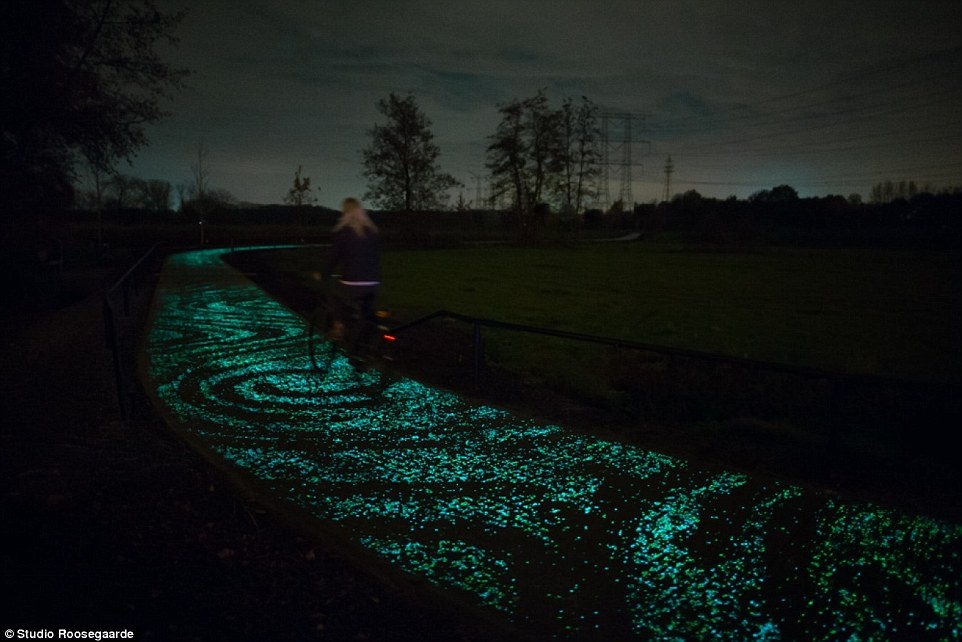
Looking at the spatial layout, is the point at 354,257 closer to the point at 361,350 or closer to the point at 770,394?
the point at 361,350

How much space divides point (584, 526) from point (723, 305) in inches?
637

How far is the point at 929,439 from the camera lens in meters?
5.95

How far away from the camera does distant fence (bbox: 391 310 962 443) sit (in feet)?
17.5

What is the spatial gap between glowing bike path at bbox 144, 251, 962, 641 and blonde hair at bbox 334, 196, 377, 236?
2.48m

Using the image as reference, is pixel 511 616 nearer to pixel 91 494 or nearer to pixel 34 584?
pixel 34 584

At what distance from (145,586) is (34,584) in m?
0.54

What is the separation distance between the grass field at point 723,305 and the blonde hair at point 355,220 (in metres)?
3.19

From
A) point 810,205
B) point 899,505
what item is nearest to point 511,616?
point 899,505

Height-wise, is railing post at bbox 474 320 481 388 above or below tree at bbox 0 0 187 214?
below

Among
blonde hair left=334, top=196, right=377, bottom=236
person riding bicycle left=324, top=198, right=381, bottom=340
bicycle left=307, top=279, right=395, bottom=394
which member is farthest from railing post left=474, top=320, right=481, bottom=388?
blonde hair left=334, top=196, right=377, bottom=236

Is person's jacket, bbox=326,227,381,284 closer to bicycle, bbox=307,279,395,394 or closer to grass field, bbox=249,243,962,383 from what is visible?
bicycle, bbox=307,279,395,394

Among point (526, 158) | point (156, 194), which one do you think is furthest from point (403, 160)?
point (156, 194)

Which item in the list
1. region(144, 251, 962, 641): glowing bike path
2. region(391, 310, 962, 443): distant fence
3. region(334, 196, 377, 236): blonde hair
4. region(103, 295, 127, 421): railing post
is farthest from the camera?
region(334, 196, 377, 236): blonde hair

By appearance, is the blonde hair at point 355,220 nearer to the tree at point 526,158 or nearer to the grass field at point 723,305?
the grass field at point 723,305
